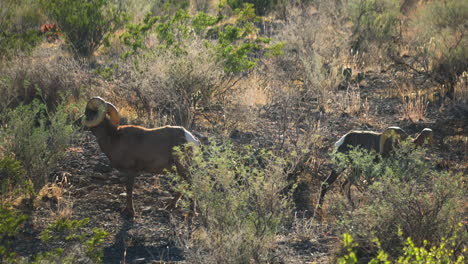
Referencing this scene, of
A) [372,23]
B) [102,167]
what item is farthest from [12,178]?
[372,23]

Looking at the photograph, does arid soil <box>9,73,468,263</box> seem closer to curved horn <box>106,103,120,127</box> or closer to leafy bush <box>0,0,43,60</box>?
curved horn <box>106,103,120,127</box>

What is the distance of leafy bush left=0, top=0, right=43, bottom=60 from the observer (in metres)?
12.9

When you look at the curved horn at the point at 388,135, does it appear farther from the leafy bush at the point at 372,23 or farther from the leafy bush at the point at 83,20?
the leafy bush at the point at 372,23

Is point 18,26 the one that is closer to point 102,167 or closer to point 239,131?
point 239,131

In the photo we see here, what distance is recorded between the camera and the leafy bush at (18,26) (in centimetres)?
1294

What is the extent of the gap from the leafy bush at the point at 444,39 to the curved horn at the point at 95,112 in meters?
8.51

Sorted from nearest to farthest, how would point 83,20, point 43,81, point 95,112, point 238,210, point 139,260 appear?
point 238,210
point 139,260
point 95,112
point 43,81
point 83,20

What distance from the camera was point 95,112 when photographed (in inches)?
309

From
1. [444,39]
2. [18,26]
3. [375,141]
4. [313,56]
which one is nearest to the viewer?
[375,141]

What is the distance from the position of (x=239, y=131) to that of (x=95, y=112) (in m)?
3.68

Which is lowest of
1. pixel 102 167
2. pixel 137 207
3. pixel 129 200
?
pixel 102 167

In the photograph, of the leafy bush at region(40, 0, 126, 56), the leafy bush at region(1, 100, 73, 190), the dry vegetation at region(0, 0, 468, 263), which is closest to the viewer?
the dry vegetation at region(0, 0, 468, 263)

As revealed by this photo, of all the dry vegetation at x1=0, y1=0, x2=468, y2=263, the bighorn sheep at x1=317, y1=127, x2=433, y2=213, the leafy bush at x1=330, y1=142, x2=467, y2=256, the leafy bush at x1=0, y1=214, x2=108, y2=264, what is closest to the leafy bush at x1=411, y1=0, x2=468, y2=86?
the dry vegetation at x1=0, y1=0, x2=468, y2=263

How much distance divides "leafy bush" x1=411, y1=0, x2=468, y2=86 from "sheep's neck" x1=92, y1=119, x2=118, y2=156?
8401mm
